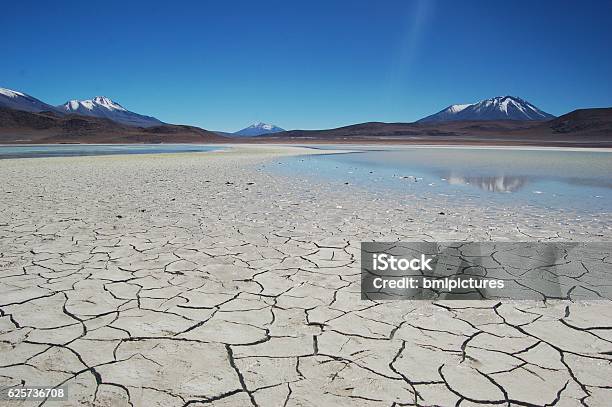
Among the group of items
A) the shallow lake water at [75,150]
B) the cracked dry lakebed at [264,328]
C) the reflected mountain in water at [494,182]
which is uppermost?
the shallow lake water at [75,150]

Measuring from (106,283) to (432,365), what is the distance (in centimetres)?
239

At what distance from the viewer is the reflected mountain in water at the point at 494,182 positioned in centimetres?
834

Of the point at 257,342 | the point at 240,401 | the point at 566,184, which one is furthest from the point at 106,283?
the point at 566,184

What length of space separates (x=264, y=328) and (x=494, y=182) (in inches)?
337

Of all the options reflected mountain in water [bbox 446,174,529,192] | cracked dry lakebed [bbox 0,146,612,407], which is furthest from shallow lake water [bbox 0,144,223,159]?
cracked dry lakebed [bbox 0,146,612,407]

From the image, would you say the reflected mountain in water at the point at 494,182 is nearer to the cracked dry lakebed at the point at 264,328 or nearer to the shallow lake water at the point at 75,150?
the cracked dry lakebed at the point at 264,328

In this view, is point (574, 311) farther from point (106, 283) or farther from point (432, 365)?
point (106, 283)

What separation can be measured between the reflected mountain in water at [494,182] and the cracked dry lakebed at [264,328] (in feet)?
12.8

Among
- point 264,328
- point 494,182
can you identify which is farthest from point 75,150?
point 264,328

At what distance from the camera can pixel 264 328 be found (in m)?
2.35

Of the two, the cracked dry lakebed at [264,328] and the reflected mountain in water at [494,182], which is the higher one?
the reflected mountain in water at [494,182]

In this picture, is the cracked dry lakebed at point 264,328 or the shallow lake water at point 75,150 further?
the shallow lake water at point 75,150

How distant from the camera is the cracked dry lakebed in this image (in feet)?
5.90

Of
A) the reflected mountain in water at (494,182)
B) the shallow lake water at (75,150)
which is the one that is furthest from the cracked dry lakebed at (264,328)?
the shallow lake water at (75,150)
